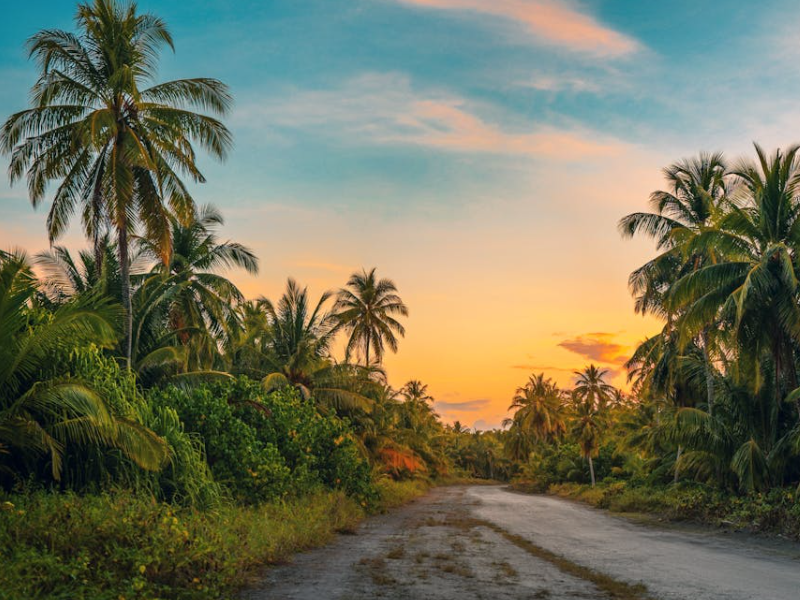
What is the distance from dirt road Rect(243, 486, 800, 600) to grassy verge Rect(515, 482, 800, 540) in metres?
1.00

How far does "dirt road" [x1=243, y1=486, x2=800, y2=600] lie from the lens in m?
8.38

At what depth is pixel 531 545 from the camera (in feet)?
44.8

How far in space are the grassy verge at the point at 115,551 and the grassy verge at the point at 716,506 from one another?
1232 centimetres

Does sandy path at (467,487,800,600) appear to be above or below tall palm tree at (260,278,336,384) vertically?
below

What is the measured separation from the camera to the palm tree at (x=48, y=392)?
30.2 ft

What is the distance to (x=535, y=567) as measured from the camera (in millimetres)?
10492

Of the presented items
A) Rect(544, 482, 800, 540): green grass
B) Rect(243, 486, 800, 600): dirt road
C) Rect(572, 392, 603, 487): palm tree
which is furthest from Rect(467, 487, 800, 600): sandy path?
Rect(572, 392, 603, 487): palm tree

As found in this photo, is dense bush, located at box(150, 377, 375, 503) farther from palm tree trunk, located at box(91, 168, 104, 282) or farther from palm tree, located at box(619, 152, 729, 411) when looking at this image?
palm tree, located at box(619, 152, 729, 411)

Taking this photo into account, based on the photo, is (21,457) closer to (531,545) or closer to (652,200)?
(531,545)

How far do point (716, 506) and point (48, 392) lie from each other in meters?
18.2

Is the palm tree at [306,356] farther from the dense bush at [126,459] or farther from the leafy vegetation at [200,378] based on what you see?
the dense bush at [126,459]

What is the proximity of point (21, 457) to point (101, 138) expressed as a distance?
10301 millimetres

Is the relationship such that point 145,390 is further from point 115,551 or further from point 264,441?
point 115,551

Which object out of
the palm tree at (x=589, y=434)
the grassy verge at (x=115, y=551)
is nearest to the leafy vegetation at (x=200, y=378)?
the grassy verge at (x=115, y=551)
